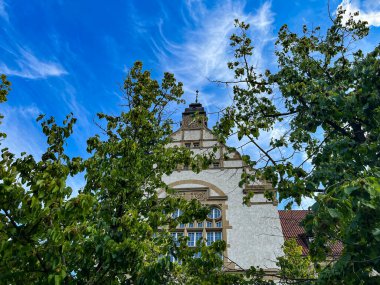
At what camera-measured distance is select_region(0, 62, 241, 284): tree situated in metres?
4.07

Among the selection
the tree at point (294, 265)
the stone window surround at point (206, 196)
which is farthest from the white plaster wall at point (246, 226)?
the tree at point (294, 265)

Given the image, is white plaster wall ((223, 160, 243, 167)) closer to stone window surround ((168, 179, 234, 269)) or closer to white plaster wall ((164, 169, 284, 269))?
white plaster wall ((164, 169, 284, 269))

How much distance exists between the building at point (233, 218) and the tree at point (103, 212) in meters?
6.04

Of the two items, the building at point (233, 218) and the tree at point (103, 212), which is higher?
the building at point (233, 218)

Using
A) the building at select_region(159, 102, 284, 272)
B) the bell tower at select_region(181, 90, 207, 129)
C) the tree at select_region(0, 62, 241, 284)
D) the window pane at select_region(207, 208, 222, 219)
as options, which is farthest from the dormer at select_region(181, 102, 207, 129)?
the tree at select_region(0, 62, 241, 284)

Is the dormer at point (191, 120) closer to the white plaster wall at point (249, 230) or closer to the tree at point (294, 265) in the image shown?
the white plaster wall at point (249, 230)

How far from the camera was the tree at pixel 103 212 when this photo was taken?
4.07 m

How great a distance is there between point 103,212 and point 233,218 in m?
10.4

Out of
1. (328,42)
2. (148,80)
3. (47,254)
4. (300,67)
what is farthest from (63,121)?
(328,42)

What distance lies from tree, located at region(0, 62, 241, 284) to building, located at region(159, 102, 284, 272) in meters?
6.04

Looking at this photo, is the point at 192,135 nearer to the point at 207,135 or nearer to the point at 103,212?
the point at 207,135

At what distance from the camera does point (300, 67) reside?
31.8ft

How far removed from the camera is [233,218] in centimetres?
1609

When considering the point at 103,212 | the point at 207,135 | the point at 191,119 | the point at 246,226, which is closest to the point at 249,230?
the point at 246,226
